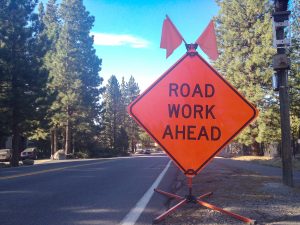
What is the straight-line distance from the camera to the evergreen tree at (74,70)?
4688 cm

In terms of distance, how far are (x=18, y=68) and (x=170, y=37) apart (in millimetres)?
25146

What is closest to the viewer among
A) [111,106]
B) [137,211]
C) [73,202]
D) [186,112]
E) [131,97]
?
[186,112]

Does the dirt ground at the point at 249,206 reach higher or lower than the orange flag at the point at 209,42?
lower

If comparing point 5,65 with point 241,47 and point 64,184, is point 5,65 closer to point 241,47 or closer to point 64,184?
point 241,47

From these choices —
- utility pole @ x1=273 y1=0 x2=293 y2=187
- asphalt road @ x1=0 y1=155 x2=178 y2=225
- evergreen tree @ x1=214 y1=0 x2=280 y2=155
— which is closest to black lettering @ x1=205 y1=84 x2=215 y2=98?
asphalt road @ x1=0 y1=155 x2=178 y2=225

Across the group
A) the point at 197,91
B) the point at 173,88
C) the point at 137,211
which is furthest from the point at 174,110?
the point at 137,211

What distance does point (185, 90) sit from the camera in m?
6.71

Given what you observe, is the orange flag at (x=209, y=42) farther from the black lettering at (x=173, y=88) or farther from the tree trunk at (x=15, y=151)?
the tree trunk at (x=15, y=151)

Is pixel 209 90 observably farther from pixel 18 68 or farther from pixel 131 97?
pixel 131 97

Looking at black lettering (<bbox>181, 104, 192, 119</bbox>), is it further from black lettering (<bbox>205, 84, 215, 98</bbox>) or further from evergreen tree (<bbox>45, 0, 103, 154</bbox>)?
evergreen tree (<bbox>45, 0, 103, 154</bbox>)

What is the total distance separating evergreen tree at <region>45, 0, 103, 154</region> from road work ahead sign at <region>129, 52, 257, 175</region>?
40.4 metres

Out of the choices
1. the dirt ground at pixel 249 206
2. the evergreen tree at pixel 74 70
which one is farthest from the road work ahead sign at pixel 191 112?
the evergreen tree at pixel 74 70

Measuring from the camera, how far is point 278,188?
9156 millimetres

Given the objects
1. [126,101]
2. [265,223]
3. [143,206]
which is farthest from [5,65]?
[126,101]
